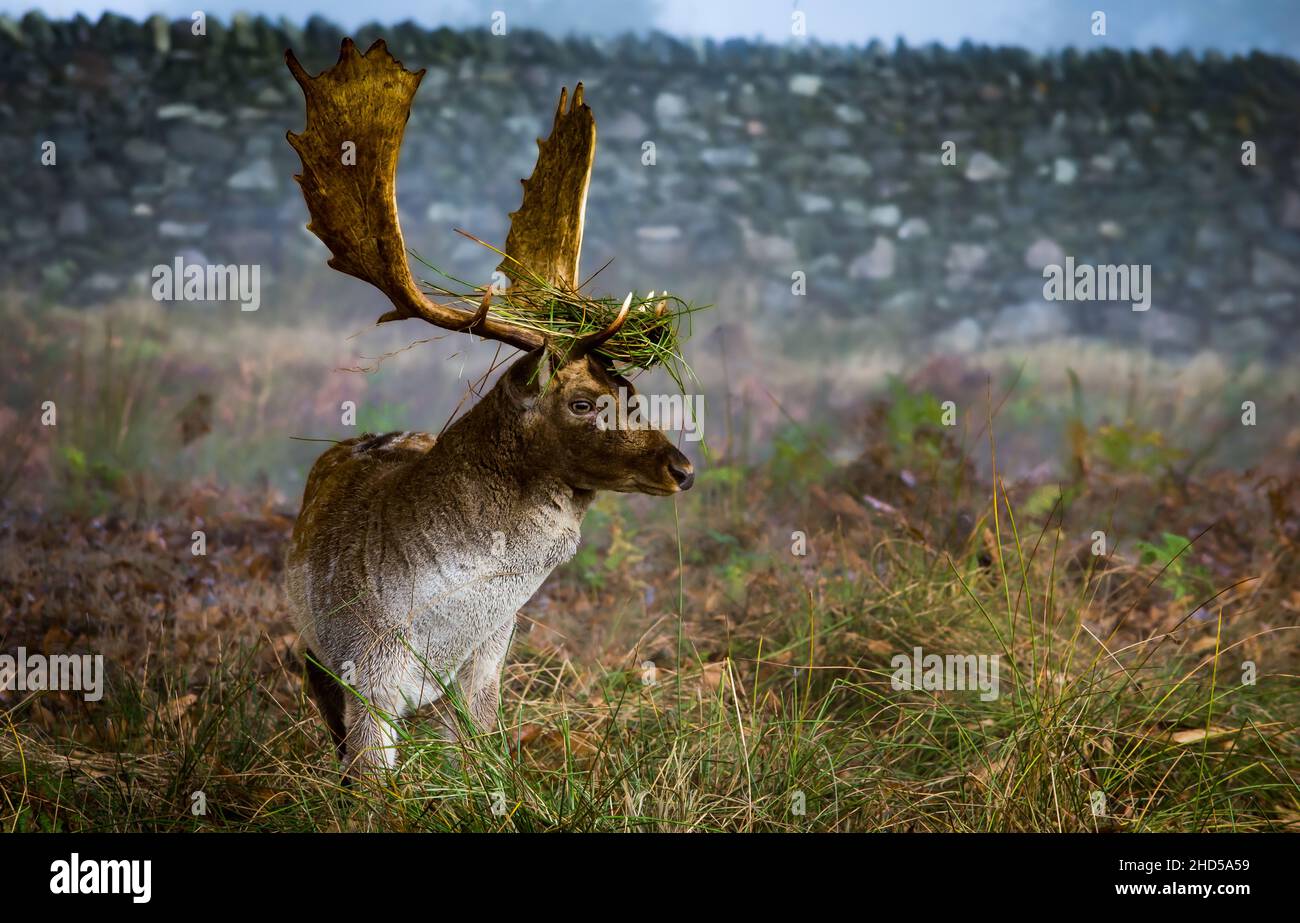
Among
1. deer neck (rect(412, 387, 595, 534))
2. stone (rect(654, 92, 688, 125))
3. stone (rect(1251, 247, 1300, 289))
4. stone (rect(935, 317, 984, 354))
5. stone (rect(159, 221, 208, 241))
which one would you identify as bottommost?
deer neck (rect(412, 387, 595, 534))

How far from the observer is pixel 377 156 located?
114 inches

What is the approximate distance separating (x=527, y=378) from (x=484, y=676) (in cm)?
79

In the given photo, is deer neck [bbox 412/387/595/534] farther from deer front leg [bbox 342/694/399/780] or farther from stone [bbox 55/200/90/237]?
stone [bbox 55/200/90/237]

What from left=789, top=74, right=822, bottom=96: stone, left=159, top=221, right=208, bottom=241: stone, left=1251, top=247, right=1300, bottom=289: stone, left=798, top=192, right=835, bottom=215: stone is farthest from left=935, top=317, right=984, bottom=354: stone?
left=159, top=221, right=208, bottom=241: stone

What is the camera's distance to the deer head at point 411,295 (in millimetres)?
2871

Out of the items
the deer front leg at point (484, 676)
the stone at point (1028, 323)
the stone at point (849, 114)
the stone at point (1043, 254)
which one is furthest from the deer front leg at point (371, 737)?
the stone at point (1043, 254)

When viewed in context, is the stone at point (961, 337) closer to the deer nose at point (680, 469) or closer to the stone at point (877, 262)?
the stone at point (877, 262)

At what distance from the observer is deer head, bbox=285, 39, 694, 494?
113 inches

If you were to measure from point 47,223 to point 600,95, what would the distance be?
349 cm

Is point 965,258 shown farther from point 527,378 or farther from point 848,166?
point 527,378

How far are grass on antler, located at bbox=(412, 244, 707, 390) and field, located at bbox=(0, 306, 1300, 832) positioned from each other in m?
0.99

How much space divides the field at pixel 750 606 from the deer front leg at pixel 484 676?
0.37 ft
